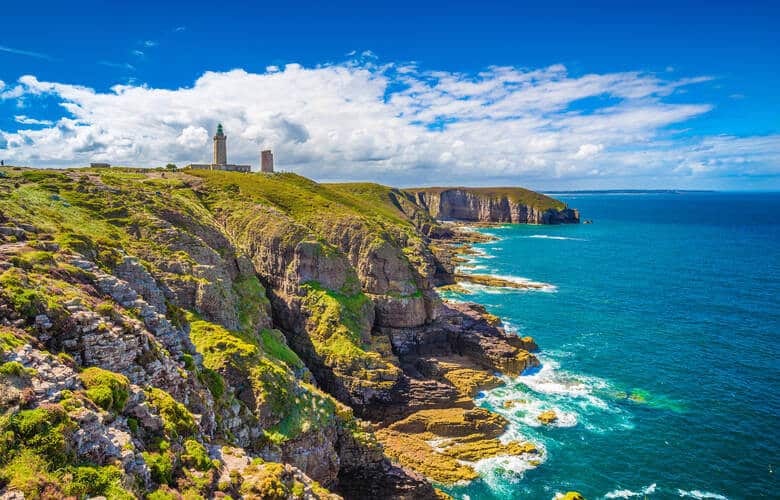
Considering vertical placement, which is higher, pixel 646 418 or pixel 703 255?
pixel 703 255

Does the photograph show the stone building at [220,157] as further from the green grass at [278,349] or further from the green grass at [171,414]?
the green grass at [171,414]

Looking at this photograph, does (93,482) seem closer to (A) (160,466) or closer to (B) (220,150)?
(A) (160,466)

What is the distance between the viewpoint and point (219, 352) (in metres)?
36.5

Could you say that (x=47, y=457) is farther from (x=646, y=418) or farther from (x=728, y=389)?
(x=728, y=389)

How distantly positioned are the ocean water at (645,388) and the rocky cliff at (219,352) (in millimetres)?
4783

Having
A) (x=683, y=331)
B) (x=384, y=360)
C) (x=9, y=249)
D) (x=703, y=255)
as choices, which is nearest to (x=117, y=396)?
(x=9, y=249)

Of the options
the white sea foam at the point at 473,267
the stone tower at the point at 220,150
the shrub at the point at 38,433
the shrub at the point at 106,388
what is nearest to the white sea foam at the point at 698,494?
the shrub at the point at 106,388

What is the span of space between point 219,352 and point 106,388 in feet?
60.8

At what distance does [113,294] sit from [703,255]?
6908 inches

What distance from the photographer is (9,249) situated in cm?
2389

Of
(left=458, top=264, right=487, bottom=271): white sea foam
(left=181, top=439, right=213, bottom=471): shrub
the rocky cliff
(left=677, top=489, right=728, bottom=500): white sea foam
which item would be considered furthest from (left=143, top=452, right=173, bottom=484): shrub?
(left=458, top=264, right=487, bottom=271): white sea foam

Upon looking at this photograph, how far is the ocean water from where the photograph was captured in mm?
44000

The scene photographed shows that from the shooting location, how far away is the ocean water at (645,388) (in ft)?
144

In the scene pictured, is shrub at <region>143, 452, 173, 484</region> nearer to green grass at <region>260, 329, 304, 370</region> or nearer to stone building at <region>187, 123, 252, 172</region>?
green grass at <region>260, 329, 304, 370</region>
